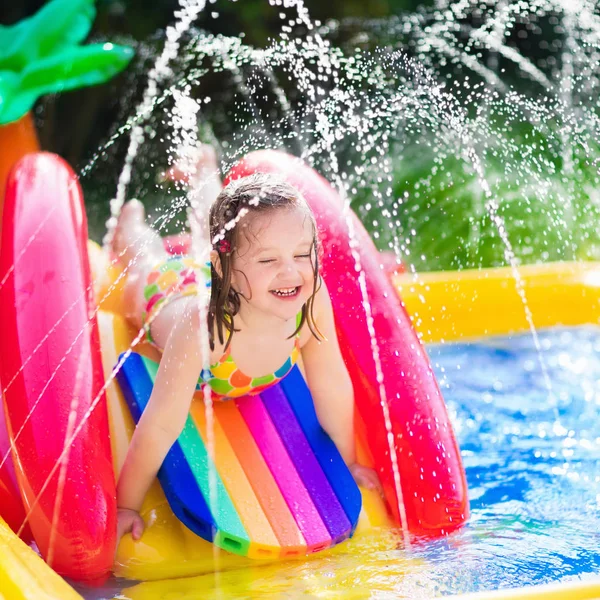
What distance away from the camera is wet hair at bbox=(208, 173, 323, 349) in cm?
205

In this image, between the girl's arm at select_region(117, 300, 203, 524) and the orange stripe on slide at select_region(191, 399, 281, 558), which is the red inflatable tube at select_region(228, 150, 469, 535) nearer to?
the orange stripe on slide at select_region(191, 399, 281, 558)

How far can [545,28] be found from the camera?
27.1 feet

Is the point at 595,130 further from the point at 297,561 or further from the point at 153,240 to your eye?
the point at 297,561

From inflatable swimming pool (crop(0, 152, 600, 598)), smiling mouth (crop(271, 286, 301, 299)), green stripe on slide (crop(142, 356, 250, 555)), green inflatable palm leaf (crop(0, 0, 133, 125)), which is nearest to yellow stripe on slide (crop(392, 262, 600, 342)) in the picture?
inflatable swimming pool (crop(0, 152, 600, 598))

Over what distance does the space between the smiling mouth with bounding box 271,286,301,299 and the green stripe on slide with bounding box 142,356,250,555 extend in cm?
49

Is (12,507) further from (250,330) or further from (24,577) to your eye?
(250,330)

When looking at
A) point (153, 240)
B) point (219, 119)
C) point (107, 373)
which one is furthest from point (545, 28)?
point (107, 373)

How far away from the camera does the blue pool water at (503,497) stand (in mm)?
1981

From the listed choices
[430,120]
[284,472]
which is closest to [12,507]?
[284,472]

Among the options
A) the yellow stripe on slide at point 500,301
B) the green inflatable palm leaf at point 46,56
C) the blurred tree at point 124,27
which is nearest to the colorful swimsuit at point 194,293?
the yellow stripe on slide at point 500,301

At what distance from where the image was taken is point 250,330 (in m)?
2.20

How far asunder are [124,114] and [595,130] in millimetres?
3817

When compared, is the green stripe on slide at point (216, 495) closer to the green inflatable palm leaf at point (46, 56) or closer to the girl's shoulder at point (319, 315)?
the girl's shoulder at point (319, 315)

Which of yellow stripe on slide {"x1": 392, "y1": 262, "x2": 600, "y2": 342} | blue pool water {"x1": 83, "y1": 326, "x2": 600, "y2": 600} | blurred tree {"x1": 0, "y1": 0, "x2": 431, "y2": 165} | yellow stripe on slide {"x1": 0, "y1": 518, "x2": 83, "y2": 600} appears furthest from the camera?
blurred tree {"x1": 0, "y1": 0, "x2": 431, "y2": 165}
